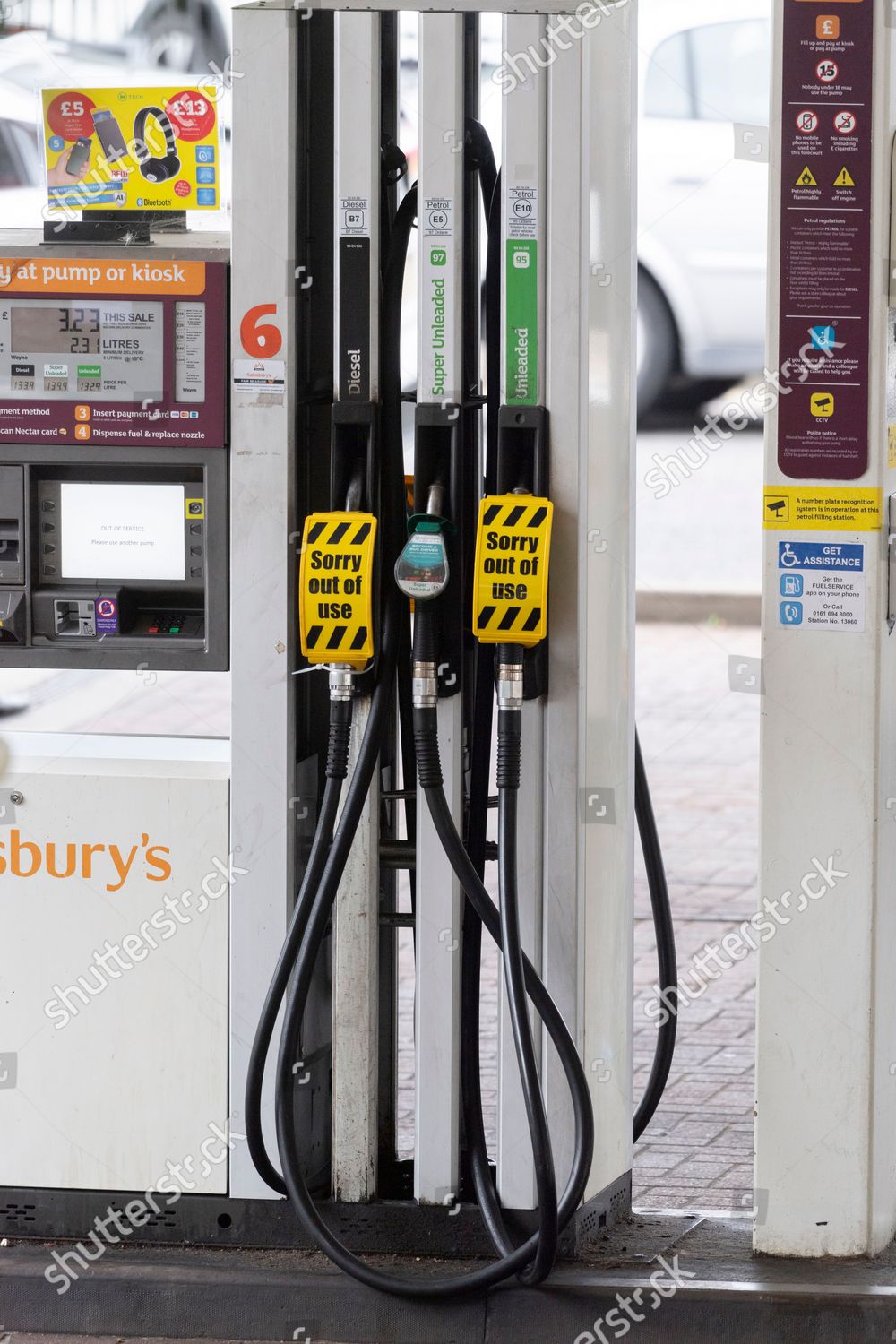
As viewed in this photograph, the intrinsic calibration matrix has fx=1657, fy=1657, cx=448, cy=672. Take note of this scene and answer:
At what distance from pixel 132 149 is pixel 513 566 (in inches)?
41.4

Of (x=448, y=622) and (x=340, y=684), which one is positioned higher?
(x=448, y=622)

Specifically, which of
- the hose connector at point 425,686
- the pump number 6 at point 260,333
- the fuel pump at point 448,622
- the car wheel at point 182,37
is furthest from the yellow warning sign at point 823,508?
the car wheel at point 182,37

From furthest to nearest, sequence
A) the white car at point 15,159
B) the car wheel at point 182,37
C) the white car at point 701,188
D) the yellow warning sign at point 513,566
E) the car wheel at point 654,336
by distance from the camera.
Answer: the car wheel at point 654,336
the white car at point 701,188
the car wheel at point 182,37
the white car at point 15,159
the yellow warning sign at point 513,566

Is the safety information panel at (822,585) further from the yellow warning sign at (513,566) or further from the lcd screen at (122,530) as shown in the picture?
the lcd screen at (122,530)

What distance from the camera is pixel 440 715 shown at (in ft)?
9.91

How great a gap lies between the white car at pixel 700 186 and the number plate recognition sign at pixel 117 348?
9.95 m

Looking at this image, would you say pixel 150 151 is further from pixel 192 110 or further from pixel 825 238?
pixel 825 238

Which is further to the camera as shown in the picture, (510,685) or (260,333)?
(260,333)

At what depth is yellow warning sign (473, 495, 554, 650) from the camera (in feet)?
9.30

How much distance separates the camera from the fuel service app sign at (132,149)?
299cm

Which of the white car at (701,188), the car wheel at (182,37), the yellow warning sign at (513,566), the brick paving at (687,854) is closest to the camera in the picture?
the yellow warning sign at (513,566)

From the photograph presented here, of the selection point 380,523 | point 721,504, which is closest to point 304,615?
point 380,523

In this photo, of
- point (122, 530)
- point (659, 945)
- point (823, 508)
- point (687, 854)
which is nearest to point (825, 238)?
point (823, 508)

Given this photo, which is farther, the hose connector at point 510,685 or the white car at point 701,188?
the white car at point 701,188
